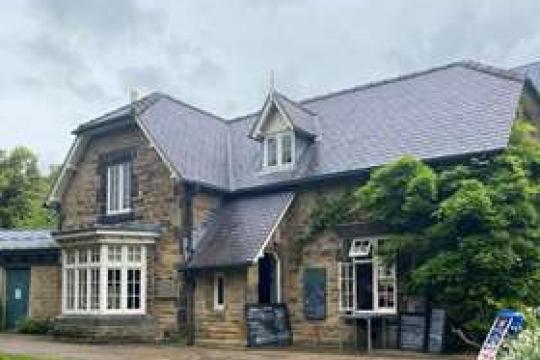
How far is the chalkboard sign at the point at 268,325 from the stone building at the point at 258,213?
95 mm

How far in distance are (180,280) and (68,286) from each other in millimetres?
4034

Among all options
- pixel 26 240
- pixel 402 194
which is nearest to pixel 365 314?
pixel 402 194

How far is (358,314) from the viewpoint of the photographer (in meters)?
21.1

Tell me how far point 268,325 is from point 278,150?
6.14 metres

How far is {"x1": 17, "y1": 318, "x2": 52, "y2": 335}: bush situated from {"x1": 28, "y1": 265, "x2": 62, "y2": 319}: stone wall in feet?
0.97

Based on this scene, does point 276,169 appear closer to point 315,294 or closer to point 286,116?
point 286,116

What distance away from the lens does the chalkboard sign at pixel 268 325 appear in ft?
71.8

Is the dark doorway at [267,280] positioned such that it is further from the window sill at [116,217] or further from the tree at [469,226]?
the window sill at [116,217]

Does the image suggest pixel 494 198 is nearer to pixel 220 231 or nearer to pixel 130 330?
pixel 220 231

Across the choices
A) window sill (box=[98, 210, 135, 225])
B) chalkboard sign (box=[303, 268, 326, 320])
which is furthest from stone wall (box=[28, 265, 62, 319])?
chalkboard sign (box=[303, 268, 326, 320])

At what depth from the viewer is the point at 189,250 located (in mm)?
24062

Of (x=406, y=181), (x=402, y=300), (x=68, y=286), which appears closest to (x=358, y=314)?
(x=402, y=300)

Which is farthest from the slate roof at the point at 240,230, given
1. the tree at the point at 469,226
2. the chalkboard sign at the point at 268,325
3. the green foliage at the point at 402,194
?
the tree at the point at 469,226

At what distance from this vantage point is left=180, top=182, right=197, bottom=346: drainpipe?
23656 millimetres
